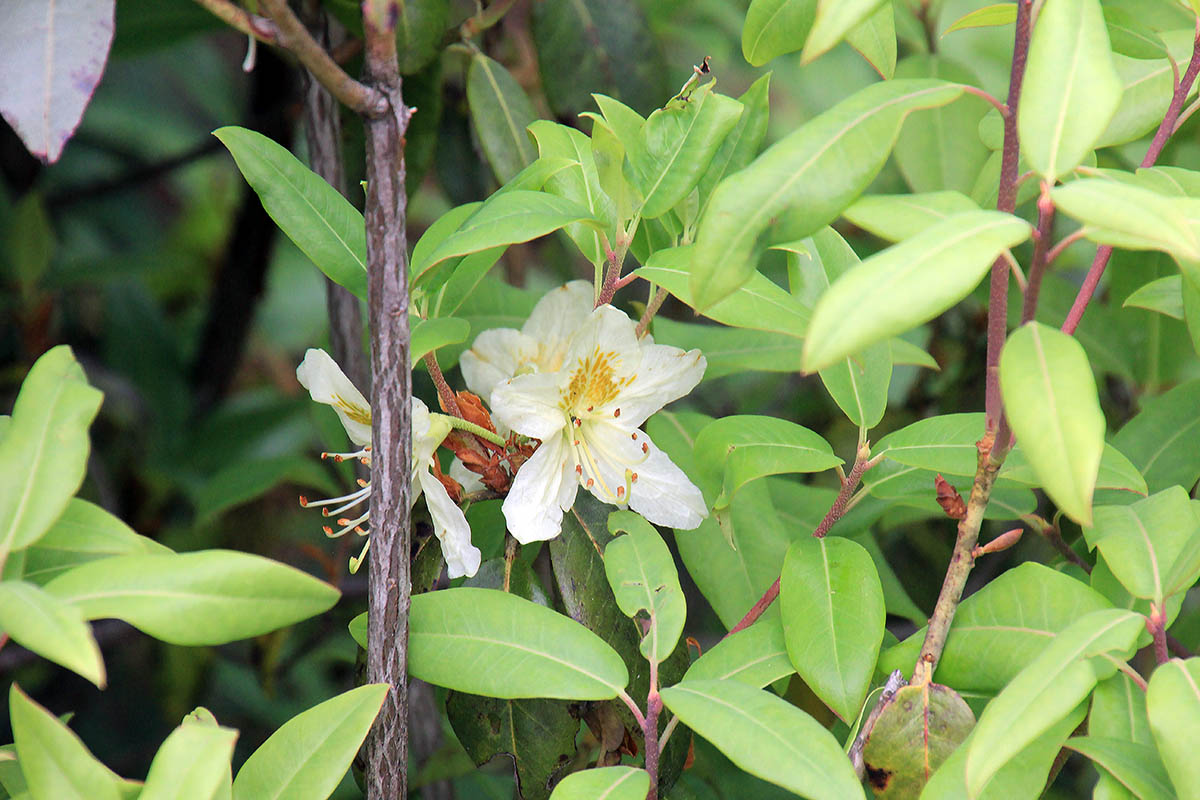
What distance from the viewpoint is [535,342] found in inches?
30.6

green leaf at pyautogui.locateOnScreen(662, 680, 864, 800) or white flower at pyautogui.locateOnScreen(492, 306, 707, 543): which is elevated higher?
white flower at pyautogui.locateOnScreen(492, 306, 707, 543)

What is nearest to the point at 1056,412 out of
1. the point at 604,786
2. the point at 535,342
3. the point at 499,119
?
the point at 604,786

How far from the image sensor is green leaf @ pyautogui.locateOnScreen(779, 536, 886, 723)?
0.61 metres

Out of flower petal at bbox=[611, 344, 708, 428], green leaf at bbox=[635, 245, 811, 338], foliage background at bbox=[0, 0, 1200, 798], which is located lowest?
foliage background at bbox=[0, 0, 1200, 798]

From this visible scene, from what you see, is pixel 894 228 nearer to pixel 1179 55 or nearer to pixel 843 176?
pixel 843 176

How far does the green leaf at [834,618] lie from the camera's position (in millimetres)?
605

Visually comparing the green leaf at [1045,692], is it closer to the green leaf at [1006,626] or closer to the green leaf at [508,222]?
the green leaf at [1006,626]

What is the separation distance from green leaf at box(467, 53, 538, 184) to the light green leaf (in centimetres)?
Answer: 46

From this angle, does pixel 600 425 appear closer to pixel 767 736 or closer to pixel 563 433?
pixel 563 433

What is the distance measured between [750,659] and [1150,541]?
249 millimetres

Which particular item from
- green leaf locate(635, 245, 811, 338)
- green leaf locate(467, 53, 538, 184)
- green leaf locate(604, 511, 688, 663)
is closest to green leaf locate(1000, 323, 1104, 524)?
green leaf locate(635, 245, 811, 338)

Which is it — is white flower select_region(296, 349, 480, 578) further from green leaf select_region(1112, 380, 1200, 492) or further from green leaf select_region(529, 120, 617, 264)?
green leaf select_region(1112, 380, 1200, 492)

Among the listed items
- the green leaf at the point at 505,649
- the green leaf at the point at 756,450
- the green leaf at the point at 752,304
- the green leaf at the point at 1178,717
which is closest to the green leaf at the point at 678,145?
the green leaf at the point at 752,304

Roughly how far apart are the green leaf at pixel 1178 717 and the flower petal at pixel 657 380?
1.07 feet
